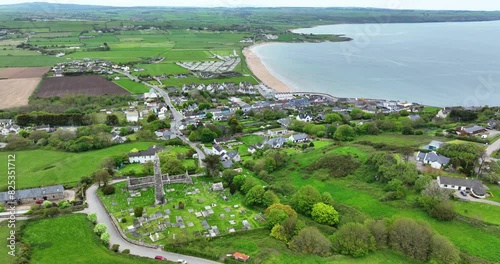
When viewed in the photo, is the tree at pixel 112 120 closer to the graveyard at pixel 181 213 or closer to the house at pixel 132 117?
the house at pixel 132 117

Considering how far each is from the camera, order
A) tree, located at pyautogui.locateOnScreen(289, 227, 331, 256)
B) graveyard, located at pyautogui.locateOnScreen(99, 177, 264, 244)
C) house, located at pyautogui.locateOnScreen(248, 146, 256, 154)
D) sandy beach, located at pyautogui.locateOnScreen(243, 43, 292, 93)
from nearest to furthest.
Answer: tree, located at pyautogui.locateOnScreen(289, 227, 331, 256), graveyard, located at pyautogui.locateOnScreen(99, 177, 264, 244), house, located at pyautogui.locateOnScreen(248, 146, 256, 154), sandy beach, located at pyautogui.locateOnScreen(243, 43, 292, 93)

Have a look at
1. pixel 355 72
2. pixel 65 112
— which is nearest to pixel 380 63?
pixel 355 72

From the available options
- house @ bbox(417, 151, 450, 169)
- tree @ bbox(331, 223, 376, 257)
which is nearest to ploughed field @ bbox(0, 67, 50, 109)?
tree @ bbox(331, 223, 376, 257)

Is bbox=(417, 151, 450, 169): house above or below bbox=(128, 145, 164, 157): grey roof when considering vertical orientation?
above

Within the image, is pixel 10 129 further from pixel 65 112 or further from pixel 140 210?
pixel 140 210

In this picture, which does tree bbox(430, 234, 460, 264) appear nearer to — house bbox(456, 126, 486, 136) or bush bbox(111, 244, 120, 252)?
bush bbox(111, 244, 120, 252)
